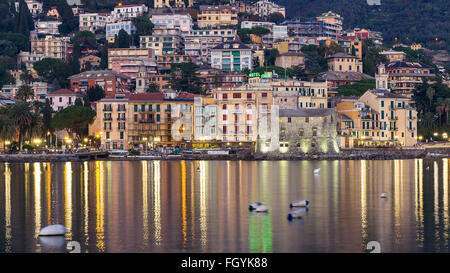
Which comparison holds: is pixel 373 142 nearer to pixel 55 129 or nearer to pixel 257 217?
pixel 55 129

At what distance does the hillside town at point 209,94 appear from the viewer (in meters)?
121

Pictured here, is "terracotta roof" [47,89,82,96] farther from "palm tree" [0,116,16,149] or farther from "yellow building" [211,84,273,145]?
"yellow building" [211,84,273,145]

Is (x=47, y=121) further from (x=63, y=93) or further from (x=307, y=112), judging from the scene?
(x=307, y=112)

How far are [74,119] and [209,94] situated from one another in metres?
29.4

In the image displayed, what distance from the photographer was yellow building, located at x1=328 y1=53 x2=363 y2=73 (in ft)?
560

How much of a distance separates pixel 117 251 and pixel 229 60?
13830 cm

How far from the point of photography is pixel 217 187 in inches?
2515

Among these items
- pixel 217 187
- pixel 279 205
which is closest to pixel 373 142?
pixel 217 187

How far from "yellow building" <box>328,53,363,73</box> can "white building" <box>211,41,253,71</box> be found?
16.6 m

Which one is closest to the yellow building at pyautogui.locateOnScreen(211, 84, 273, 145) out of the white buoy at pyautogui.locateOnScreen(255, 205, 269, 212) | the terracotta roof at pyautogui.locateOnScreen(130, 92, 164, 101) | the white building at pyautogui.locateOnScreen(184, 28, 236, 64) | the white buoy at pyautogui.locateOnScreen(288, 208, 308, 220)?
the terracotta roof at pyautogui.locateOnScreen(130, 92, 164, 101)

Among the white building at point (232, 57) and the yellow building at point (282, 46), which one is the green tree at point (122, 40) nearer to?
the white building at point (232, 57)

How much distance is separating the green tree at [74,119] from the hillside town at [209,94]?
196 millimetres

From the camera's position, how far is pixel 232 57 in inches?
6718
